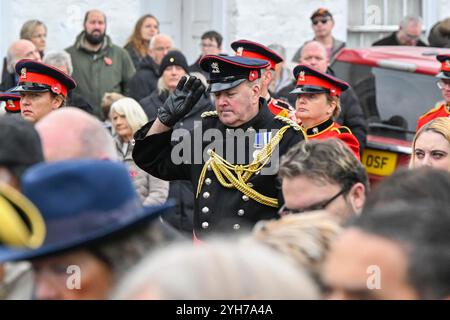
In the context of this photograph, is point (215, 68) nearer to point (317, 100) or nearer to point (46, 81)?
point (46, 81)

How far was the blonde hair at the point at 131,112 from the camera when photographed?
9.45 metres

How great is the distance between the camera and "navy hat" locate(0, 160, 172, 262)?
3287mm

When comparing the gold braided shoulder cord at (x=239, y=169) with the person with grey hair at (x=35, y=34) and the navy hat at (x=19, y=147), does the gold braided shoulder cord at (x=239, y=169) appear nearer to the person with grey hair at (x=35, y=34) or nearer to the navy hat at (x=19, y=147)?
the navy hat at (x=19, y=147)

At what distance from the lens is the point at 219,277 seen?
8.33 ft

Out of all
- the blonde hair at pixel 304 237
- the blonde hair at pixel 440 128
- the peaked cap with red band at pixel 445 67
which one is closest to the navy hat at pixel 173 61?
the peaked cap with red band at pixel 445 67

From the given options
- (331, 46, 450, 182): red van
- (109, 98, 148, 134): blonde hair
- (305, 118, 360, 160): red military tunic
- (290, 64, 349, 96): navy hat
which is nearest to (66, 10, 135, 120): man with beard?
(331, 46, 450, 182): red van

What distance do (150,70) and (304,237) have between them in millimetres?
8727

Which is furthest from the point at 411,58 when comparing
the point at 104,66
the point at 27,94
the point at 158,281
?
the point at 158,281

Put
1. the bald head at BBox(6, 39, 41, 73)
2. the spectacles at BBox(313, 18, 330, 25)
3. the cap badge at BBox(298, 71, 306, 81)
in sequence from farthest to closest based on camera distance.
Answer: the spectacles at BBox(313, 18, 330, 25), the bald head at BBox(6, 39, 41, 73), the cap badge at BBox(298, 71, 306, 81)

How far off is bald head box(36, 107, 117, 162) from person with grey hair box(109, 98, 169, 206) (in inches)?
181

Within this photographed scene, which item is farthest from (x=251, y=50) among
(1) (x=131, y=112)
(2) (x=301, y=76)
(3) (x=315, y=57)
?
(3) (x=315, y=57)

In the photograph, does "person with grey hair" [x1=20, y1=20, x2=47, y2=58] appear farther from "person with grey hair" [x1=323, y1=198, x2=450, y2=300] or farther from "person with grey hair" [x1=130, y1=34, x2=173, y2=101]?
"person with grey hair" [x1=323, y1=198, x2=450, y2=300]
